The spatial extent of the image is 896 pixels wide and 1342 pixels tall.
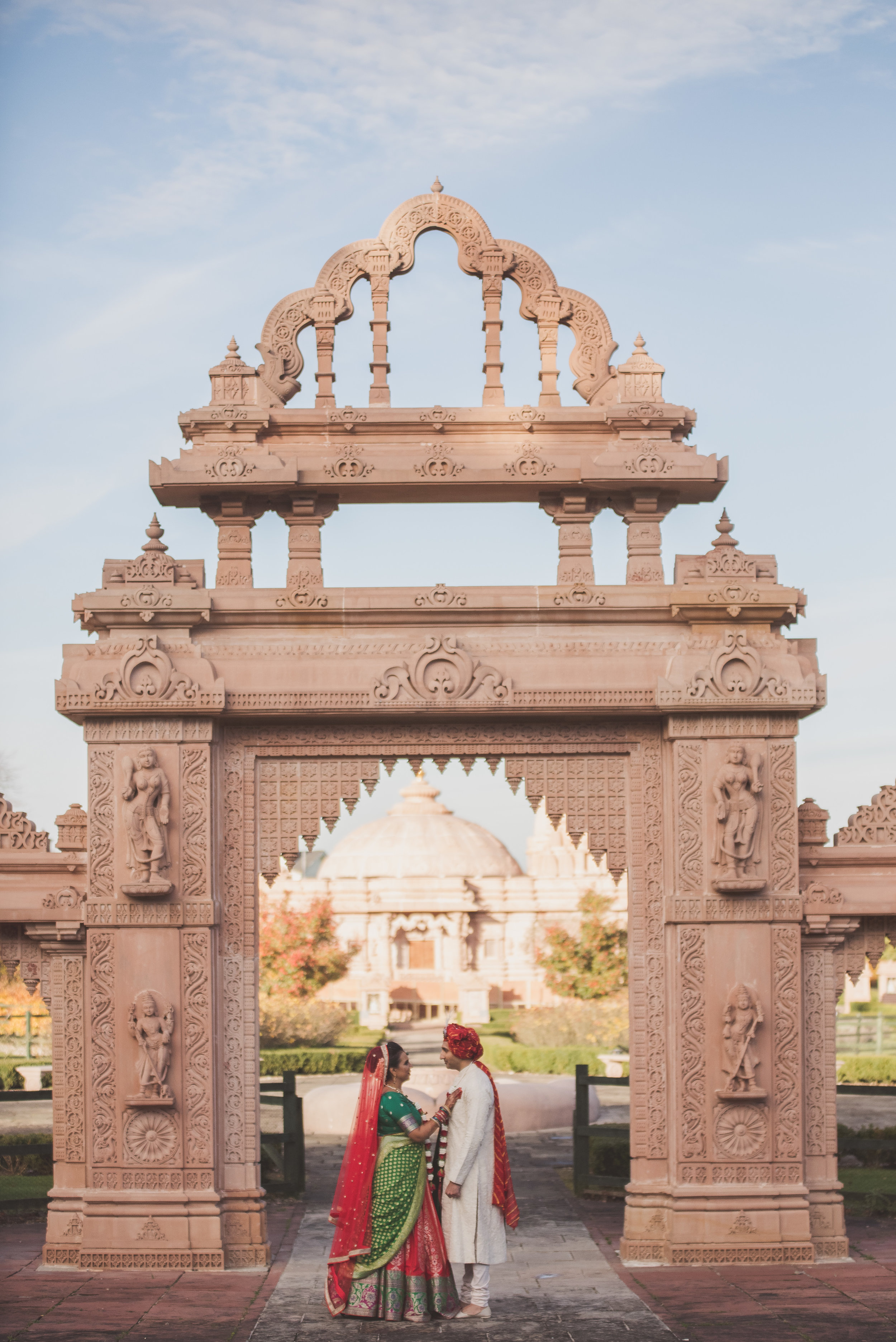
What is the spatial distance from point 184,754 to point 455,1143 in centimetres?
325

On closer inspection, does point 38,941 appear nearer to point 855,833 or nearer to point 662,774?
point 662,774

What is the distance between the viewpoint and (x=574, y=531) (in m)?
10.7

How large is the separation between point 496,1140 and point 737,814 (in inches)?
107

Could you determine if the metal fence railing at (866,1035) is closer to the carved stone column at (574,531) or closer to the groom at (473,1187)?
the carved stone column at (574,531)

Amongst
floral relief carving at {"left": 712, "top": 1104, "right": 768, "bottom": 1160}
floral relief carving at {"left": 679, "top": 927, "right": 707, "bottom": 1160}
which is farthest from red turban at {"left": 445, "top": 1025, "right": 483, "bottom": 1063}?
floral relief carving at {"left": 712, "top": 1104, "right": 768, "bottom": 1160}

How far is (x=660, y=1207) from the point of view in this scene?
32.1 ft

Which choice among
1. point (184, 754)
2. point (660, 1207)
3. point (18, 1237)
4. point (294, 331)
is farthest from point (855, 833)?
point (18, 1237)

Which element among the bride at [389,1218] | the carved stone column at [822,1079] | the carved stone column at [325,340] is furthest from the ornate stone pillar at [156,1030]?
the carved stone column at [822,1079]

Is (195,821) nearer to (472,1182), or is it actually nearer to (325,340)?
(472,1182)

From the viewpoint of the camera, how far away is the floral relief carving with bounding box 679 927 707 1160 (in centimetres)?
972

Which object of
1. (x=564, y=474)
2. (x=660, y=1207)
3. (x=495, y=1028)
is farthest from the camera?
(x=495, y=1028)

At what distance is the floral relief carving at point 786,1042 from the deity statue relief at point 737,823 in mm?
467

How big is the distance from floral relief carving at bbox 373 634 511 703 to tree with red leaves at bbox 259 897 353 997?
72.0 ft

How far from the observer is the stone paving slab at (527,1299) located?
7.91m
